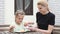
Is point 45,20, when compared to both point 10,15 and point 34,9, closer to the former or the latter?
point 34,9

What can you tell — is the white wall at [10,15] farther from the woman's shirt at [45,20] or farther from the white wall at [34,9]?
the woman's shirt at [45,20]

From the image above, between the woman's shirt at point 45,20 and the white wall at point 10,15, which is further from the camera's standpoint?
the white wall at point 10,15

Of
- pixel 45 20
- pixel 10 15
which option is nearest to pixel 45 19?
pixel 45 20

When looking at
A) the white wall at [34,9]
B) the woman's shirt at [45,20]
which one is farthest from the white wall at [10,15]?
the woman's shirt at [45,20]

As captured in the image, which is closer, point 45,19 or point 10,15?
point 45,19

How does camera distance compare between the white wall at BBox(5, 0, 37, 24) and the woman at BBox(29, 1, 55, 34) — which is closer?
the woman at BBox(29, 1, 55, 34)

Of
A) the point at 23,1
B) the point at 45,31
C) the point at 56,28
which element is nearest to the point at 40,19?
the point at 45,31

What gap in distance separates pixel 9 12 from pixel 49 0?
722 mm

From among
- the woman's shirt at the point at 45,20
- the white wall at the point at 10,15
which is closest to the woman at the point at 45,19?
the woman's shirt at the point at 45,20

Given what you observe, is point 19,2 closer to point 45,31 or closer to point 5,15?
point 5,15

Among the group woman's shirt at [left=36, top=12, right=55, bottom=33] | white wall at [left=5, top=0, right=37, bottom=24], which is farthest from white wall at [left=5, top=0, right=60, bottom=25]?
woman's shirt at [left=36, top=12, right=55, bottom=33]

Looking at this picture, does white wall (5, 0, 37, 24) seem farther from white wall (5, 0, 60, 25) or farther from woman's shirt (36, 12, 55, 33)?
woman's shirt (36, 12, 55, 33)

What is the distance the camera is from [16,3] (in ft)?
10.0

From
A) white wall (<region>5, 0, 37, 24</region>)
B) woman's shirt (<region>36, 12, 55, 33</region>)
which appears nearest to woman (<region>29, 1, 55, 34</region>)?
woman's shirt (<region>36, 12, 55, 33</region>)
